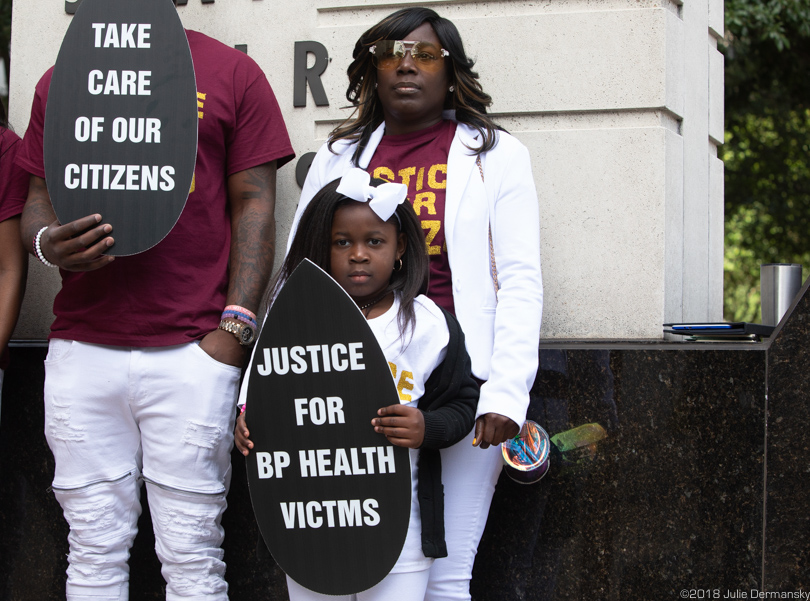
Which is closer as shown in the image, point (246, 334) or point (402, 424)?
point (402, 424)

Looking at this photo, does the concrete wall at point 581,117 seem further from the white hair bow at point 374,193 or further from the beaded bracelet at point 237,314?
the white hair bow at point 374,193

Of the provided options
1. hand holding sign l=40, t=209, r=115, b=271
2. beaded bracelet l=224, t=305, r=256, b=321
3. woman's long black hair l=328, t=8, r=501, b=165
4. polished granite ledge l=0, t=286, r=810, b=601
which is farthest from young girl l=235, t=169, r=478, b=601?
polished granite ledge l=0, t=286, r=810, b=601

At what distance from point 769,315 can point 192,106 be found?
246 centimetres

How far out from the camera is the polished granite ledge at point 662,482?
2922mm

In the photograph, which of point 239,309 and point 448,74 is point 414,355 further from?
point 448,74

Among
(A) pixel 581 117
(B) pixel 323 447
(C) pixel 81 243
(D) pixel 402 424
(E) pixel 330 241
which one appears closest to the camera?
(D) pixel 402 424

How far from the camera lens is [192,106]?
2717 mm

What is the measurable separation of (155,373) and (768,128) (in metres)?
11.6

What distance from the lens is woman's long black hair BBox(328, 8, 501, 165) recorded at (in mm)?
2793

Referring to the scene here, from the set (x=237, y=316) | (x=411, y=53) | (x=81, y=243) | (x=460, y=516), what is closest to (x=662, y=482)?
(x=460, y=516)

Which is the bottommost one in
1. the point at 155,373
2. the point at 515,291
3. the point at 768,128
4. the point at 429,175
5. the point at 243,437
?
the point at 243,437

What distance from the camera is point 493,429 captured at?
240cm

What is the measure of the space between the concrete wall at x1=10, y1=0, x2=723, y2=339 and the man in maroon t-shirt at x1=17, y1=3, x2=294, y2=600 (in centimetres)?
83

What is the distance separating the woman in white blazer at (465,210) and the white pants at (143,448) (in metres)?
0.72
